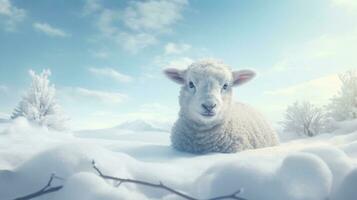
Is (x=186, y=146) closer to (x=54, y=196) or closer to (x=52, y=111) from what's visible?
(x=54, y=196)

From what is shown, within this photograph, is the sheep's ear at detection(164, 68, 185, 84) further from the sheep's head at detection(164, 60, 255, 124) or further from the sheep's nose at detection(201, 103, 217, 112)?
the sheep's nose at detection(201, 103, 217, 112)

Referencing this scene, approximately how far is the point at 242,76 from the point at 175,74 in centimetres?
106

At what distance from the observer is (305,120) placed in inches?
331

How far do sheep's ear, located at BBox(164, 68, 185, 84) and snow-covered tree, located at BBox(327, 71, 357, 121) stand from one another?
3.82m

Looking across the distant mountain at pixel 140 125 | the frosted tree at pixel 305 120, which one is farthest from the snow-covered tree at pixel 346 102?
the distant mountain at pixel 140 125

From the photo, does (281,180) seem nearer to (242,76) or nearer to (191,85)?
(191,85)

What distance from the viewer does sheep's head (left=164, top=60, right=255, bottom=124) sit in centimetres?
521

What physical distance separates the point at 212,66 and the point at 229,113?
2.50 ft

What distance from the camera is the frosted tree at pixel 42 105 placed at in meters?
9.68

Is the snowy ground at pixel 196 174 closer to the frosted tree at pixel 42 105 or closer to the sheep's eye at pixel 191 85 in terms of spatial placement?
the sheep's eye at pixel 191 85

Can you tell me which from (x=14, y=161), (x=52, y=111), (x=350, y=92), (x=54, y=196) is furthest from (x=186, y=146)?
(x=52, y=111)

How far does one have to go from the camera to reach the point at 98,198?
1.71 metres

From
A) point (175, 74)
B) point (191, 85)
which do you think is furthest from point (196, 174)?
point (175, 74)

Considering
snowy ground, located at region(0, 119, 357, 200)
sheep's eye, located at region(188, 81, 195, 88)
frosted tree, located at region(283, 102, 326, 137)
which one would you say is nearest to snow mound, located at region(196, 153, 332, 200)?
snowy ground, located at region(0, 119, 357, 200)
